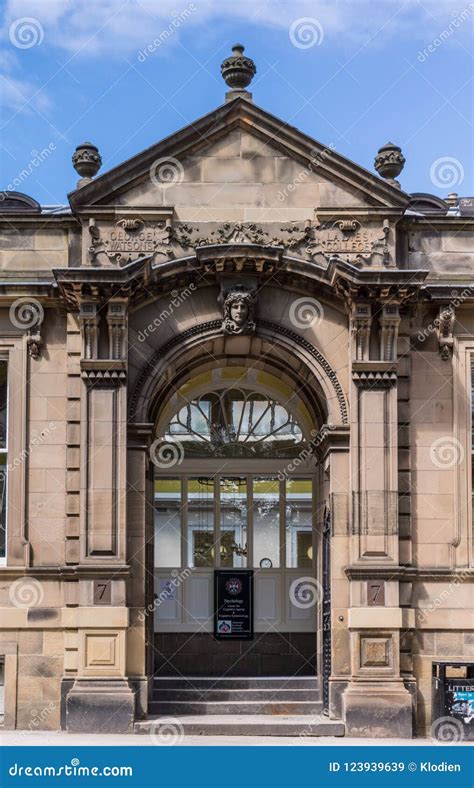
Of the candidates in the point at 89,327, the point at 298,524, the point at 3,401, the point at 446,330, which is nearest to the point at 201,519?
the point at 298,524

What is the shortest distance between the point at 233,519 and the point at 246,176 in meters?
6.22

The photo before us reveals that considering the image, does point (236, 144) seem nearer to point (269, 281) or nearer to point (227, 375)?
point (269, 281)

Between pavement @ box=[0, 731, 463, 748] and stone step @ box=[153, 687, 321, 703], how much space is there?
149 cm

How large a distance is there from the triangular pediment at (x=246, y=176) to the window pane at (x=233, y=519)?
5432 mm

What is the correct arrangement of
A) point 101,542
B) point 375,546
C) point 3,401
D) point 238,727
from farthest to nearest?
point 3,401 → point 375,546 → point 101,542 → point 238,727

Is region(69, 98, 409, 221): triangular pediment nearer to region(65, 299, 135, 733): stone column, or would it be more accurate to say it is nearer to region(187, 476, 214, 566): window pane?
region(65, 299, 135, 733): stone column

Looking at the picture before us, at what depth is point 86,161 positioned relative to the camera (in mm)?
18984

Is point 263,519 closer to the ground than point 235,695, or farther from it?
farther from it

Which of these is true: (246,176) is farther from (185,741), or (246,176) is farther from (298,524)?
(185,741)

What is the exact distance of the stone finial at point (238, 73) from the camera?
19.2 meters

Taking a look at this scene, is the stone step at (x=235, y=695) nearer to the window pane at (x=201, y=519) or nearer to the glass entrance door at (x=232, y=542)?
the glass entrance door at (x=232, y=542)

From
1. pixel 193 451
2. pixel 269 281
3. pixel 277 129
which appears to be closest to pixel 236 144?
pixel 277 129

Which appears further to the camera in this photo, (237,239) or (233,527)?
(233,527)

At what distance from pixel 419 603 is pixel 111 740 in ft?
15.0
